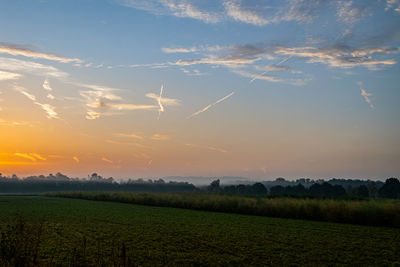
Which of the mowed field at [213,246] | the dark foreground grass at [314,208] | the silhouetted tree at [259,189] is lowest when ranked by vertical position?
the mowed field at [213,246]

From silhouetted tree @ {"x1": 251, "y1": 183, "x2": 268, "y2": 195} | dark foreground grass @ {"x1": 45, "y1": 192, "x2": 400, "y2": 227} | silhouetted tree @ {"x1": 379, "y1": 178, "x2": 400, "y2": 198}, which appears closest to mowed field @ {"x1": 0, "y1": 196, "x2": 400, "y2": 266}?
dark foreground grass @ {"x1": 45, "y1": 192, "x2": 400, "y2": 227}

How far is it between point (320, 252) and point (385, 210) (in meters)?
13.4

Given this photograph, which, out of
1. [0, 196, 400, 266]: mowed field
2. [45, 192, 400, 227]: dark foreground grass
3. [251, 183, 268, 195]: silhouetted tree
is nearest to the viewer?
[0, 196, 400, 266]: mowed field

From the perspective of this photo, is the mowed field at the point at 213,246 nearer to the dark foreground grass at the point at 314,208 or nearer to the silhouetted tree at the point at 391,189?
the dark foreground grass at the point at 314,208

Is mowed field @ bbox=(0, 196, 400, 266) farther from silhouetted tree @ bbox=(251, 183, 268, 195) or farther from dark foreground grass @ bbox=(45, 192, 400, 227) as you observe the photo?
silhouetted tree @ bbox=(251, 183, 268, 195)

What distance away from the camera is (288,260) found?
1106 cm

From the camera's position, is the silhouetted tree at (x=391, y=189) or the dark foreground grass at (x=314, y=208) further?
the silhouetted tree at (x=391, y=189)

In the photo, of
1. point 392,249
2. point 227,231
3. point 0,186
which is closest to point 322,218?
point 227,231

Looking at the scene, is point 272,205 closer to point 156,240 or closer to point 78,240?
point 156,240

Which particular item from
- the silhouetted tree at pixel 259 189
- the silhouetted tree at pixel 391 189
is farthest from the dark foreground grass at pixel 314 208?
the silhouetted tree at pixel 259 189

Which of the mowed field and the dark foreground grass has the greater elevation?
the dark foreground grass

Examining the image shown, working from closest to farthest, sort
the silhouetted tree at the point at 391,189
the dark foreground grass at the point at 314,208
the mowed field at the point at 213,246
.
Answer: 1. the mowed field at the point at 213,246
2. the dark foreground grass at the point at 314,208
3. the silhouetted tree at the point at 391,189

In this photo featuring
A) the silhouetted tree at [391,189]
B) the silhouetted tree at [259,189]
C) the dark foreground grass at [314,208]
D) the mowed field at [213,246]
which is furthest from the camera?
the silhouetted tree at [259,189]

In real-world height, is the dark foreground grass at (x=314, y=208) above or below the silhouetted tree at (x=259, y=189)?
below
